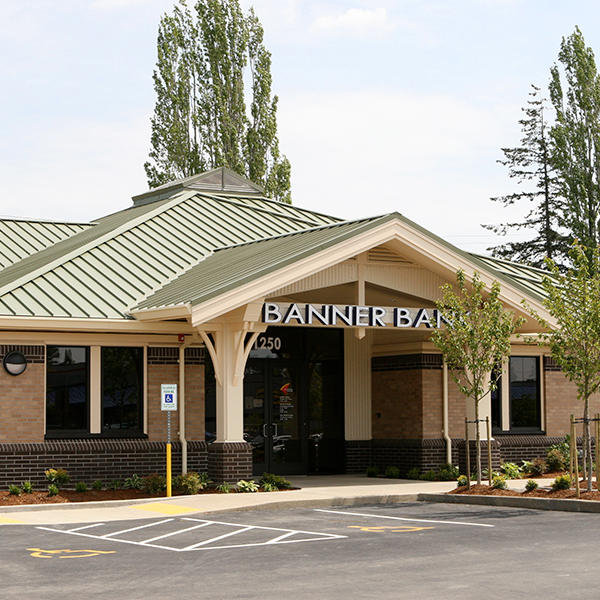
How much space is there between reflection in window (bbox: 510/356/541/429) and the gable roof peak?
9.54 m

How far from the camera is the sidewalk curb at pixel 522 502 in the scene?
685 inches

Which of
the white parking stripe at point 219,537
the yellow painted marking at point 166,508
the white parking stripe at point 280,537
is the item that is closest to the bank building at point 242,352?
the yellow painted marking at point 166,508

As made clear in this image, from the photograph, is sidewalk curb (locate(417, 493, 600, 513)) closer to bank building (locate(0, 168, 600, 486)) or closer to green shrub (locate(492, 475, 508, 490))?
green shrub (locate(492, 475, 508, 490))

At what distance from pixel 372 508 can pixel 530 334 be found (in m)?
9.26

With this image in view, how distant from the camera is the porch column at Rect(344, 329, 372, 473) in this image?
25.9 meters

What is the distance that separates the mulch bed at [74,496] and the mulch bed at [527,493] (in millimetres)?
3877

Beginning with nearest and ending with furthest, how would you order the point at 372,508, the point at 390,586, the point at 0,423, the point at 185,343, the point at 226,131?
the point at 390,586 → the point at 372,508 → the point at 0,423 → the point at 185,343 → the point at 226,131

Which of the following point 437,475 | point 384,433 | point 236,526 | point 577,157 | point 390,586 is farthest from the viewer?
point 577,157

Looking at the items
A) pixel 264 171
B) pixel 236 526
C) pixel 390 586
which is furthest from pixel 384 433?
pixel 264 171

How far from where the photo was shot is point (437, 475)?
79.1ft

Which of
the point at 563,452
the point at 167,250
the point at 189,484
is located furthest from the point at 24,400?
the point at 563,452

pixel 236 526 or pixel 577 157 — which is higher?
pixel 577 157

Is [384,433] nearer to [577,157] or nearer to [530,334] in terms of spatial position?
[530,334]

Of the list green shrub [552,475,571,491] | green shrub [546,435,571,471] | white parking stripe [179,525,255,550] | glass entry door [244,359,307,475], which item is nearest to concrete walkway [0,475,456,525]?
white parking stripe [179,525,255,550]
